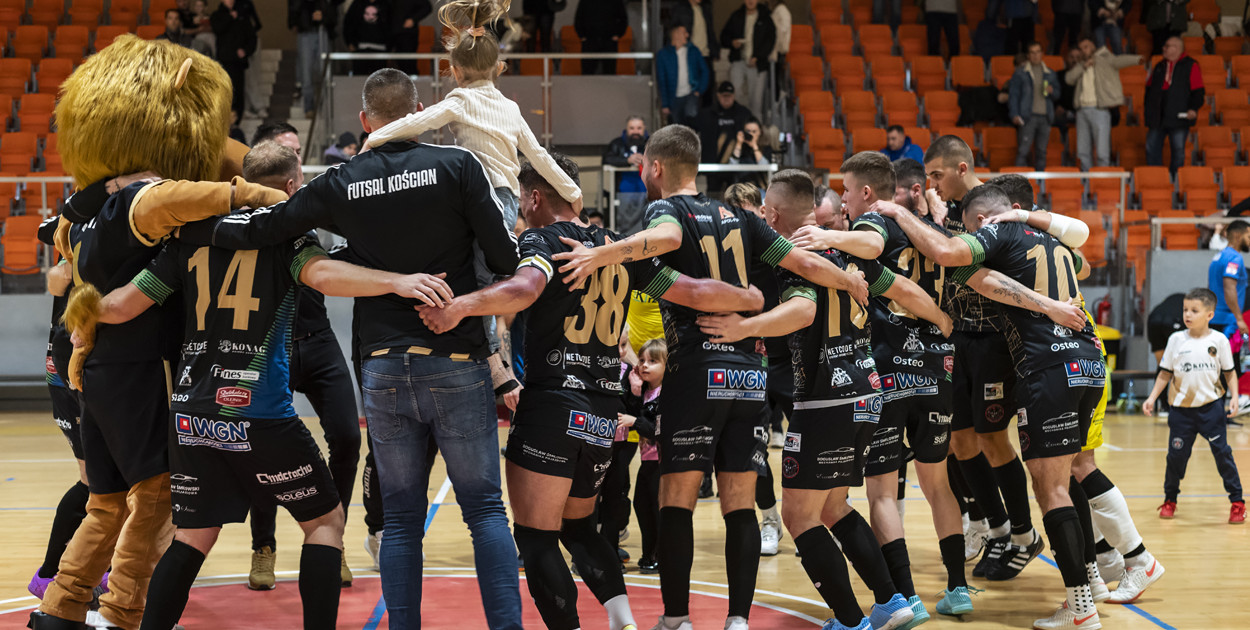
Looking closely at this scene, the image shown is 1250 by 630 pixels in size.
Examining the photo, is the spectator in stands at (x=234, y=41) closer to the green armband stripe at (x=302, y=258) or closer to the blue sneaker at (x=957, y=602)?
the green armband stripe at (x=302, y=258)

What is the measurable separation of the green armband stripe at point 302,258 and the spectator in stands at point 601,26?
1156 centimetres

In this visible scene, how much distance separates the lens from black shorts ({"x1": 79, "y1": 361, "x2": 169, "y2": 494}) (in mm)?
4004

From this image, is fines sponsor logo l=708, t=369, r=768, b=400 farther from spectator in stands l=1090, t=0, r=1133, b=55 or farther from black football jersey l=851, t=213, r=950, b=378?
spectator in stands l=1090, t=0, r=1133, b=55

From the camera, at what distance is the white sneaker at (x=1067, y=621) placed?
4.90 meters

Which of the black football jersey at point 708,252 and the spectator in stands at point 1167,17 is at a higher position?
the spectator in stands at point 1167,17

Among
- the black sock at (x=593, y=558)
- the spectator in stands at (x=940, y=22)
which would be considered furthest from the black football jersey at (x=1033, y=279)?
the spectator in stands at (x=940, y=22)

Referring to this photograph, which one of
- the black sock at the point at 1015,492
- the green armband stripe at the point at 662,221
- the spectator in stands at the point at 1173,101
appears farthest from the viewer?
the spectator in stands at the point at 1173,101

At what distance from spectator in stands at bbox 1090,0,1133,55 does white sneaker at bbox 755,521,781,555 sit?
504 inches

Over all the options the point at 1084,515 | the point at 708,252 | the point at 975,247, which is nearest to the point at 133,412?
the point at 708,252

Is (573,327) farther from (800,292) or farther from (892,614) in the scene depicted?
(892,614)

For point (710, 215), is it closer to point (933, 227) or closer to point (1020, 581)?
point (933, 227)

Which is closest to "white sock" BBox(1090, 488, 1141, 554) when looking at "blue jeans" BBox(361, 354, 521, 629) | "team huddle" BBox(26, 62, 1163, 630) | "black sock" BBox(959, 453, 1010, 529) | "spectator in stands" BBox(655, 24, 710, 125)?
"team huddle" BBox(26, 62, 1163, 630)

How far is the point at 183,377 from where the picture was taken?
12.5ft

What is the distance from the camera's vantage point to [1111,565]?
5594mm
